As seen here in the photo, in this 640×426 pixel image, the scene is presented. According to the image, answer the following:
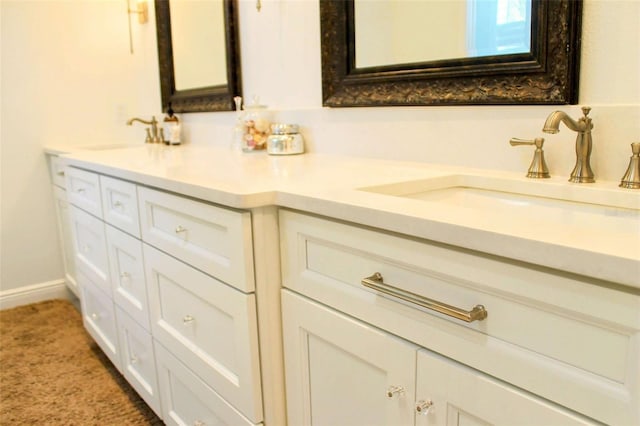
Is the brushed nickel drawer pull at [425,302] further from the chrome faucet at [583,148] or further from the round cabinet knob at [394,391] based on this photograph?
the chrome faucet at [583,148]

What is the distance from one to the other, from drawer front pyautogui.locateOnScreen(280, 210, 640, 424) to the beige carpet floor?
3.77 feet

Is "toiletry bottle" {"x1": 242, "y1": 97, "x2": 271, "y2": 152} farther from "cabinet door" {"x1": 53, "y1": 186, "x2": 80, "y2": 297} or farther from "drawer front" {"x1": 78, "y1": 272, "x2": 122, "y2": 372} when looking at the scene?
"cabinet door" {"x1": 53, "y1": 186, "x2": 80, "y2": 297}

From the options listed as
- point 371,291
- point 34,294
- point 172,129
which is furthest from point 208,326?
point 34,294

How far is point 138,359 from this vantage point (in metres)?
1.68

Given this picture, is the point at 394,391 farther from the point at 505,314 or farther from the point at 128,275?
the point at 128,275

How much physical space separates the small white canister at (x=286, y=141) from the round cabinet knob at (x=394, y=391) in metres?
1.03

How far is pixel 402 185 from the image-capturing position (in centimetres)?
110

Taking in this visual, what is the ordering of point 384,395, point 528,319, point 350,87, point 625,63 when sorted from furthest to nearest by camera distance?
point 350,87, point 625,63, point 384,395, point 528,319

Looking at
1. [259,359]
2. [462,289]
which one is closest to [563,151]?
[462,289]

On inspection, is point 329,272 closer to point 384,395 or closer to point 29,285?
point 384,395

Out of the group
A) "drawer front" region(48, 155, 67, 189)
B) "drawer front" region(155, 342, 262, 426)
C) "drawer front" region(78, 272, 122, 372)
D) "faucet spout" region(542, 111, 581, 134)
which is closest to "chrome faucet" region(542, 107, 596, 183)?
"faucet spout" region(542, 111, 581, 134)

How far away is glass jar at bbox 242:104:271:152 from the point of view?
6.15ft

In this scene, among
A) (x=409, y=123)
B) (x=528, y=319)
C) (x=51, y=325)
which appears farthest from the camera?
(x=51, y=325)

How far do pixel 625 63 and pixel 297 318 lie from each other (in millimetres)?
791
